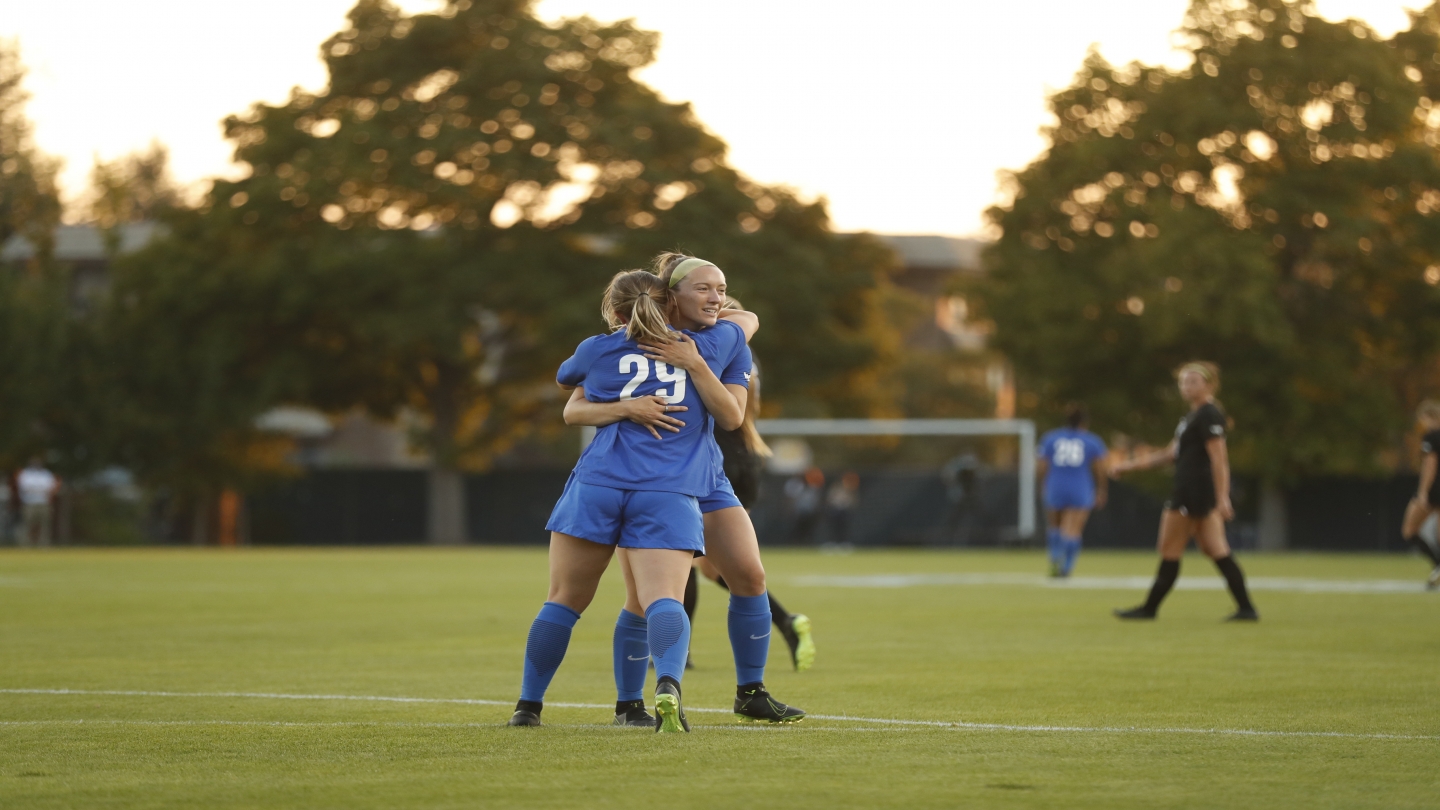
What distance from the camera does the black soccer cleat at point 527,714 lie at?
277 inches

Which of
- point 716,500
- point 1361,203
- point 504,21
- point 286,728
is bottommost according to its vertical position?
point 286,728

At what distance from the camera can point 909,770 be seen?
591 cm

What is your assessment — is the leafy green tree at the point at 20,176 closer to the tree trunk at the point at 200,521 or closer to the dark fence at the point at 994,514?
the tree trunk at the point at 200,521

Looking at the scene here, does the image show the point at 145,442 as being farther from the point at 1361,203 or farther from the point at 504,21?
Answer: the point at 1361,203

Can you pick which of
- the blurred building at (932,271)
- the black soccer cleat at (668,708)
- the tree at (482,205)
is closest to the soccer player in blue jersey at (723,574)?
the black soccer cleat at (668,708)

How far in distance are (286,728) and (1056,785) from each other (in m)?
3.08

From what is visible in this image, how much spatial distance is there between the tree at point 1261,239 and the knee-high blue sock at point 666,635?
34.9 m

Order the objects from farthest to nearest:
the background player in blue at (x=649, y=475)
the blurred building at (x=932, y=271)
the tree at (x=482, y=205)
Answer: the blurred building at (x=932, y=271) → the tree at (x=482, y=205) → the background player in blue at (x=649, y=475)

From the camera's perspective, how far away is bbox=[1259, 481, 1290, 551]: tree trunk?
42844mm

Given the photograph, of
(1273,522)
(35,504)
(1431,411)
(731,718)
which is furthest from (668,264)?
(1273,522)

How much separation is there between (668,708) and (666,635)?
260 mm

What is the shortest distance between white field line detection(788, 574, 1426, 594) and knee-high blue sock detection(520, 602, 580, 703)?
45.3 feet

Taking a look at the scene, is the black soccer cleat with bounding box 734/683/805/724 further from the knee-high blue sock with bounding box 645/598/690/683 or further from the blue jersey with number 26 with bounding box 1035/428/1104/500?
the blue jersey with number 26 with bounding box 1035/428/1104/500

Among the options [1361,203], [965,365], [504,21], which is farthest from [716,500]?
[965,365]
